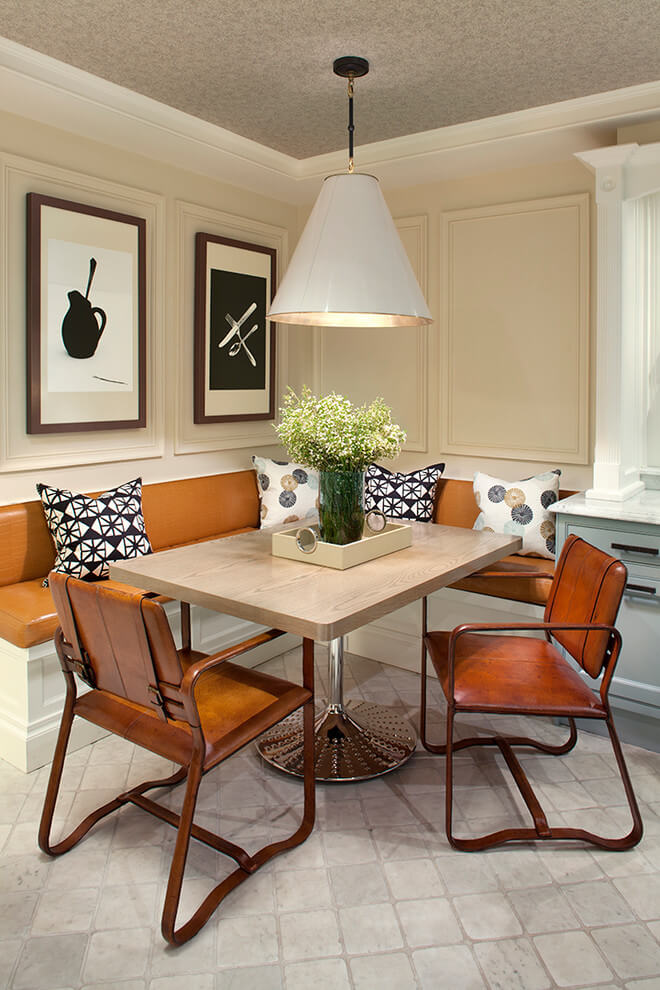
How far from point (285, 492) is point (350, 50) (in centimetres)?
204

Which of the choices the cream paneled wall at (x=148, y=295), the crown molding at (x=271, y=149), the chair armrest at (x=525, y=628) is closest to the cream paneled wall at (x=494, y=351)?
the crown molding at (x=271, y=149)

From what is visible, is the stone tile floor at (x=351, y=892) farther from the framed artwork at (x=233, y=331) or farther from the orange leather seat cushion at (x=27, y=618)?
the framed artwork at (x=233, y=331)

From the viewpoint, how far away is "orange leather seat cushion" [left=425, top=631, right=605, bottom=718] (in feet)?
7.12

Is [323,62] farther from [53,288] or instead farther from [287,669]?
[287,669]

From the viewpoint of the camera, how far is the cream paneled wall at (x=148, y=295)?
308cm

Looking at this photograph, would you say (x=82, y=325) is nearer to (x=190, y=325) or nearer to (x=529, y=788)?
(x=190, y=325)

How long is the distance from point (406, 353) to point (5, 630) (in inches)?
101

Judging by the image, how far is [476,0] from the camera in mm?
2385

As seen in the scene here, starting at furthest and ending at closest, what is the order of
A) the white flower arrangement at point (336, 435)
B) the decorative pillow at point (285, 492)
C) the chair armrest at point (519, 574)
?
the decorative pillow at point (285, 492)
the chair armrest at point (519, 574)
the white flower arrangement at point (336, 435)

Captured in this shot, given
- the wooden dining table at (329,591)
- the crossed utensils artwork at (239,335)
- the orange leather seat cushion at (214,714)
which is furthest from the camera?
the crossed utensils artwork at (239,335)

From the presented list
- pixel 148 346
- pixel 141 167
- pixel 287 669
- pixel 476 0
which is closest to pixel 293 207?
pixel 141 167

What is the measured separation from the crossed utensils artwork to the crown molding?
696mm

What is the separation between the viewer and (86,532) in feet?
10.0

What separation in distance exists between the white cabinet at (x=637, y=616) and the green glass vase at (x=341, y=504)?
1.03m
